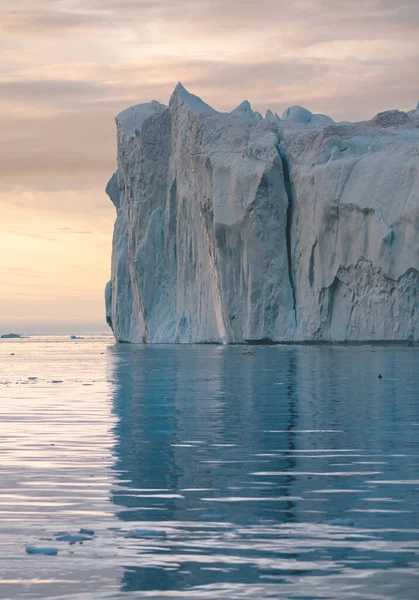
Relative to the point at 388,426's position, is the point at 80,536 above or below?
above

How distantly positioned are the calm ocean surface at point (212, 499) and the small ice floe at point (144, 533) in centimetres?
2

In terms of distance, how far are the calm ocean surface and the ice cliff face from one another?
91.8ft

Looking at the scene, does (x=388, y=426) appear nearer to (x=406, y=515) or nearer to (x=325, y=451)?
(x=325, y=451)

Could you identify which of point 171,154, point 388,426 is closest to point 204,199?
point 171,154

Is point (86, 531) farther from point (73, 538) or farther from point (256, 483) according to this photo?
point (256, 483)

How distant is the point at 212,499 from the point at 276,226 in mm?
42904

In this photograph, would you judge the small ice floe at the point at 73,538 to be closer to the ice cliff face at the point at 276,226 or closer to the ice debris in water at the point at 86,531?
the ice debris in water at the point at 86,531

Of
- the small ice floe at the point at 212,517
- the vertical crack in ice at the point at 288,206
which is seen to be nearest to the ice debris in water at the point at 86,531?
the small ice floe at the point at 212,517

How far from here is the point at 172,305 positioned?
64.2 m

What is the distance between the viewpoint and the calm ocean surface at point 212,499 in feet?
17.4

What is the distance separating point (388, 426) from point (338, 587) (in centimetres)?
825

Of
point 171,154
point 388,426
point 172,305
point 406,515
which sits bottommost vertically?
point 172,305

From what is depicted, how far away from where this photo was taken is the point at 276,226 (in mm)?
50281

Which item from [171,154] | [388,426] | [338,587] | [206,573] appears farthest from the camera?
[171,154]
